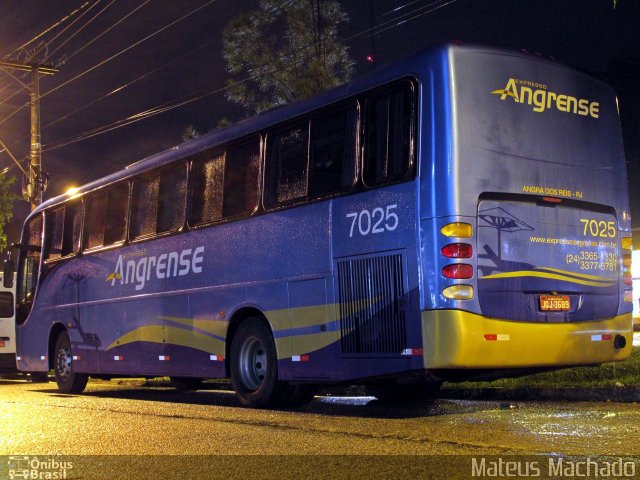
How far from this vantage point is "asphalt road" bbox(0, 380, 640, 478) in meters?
7.16

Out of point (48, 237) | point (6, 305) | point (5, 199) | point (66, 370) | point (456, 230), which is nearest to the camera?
point (456, 230)

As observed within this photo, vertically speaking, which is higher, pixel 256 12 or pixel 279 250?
pixel 256 12

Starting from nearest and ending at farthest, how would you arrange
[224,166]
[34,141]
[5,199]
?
[224,166] → [34,141] → [5,199]

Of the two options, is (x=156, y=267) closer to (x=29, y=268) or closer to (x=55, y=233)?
(x=55, y=233)

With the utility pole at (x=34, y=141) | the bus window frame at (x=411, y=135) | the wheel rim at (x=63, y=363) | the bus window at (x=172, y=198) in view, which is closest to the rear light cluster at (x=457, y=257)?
the bus window frame at (x=411, y=135)

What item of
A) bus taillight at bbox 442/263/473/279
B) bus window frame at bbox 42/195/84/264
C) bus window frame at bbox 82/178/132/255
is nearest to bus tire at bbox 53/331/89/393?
bus window frame at bbox 42/195/84/264

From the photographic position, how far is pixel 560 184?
9789 millimetres

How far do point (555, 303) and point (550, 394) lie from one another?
2.54 metres

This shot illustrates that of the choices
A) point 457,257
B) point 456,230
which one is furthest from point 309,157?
point 457,257

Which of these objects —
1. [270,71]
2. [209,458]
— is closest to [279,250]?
[209,458]

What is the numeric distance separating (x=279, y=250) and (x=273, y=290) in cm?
52

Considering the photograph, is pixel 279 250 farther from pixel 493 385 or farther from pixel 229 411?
pixel 493 385

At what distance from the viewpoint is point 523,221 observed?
946 cm

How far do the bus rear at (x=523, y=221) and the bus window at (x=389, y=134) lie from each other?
37 centimetres
